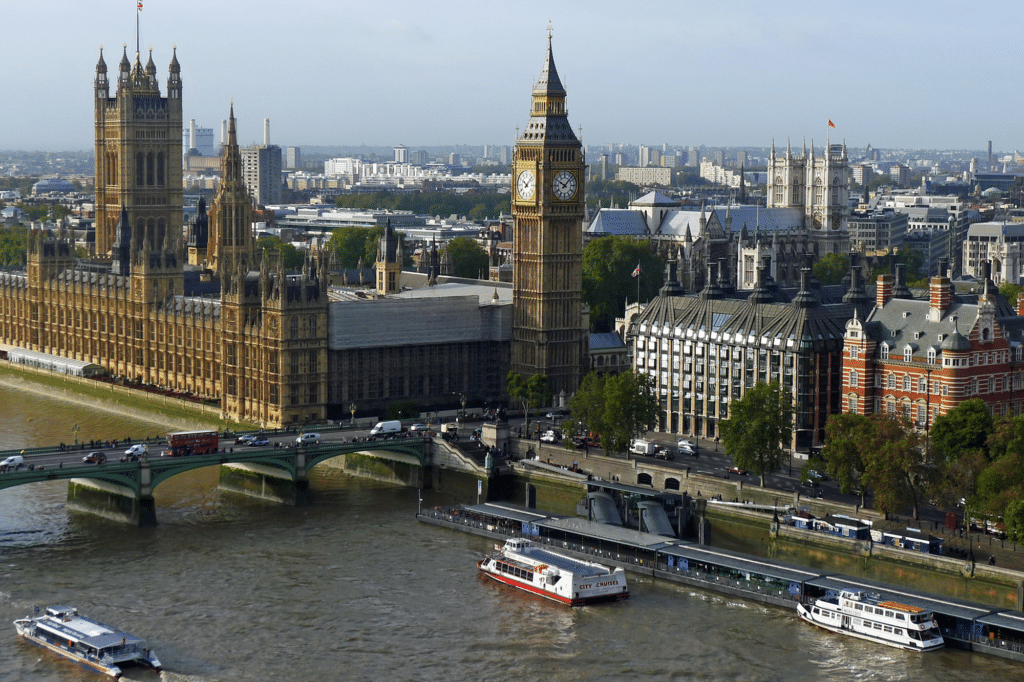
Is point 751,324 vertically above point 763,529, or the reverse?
point 751,324

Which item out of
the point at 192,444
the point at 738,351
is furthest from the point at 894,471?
the point at 192,444

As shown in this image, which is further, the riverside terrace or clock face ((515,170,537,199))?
clock face ((515,170,537,199))

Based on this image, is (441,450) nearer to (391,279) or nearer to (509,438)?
(509,438)

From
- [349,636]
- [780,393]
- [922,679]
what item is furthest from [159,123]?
[922,679]

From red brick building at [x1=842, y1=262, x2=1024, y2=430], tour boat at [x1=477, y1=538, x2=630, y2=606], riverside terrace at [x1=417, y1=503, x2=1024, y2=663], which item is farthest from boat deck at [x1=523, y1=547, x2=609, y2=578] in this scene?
red brick building at [x1=842, y1=262, x2=1024, y2=430]

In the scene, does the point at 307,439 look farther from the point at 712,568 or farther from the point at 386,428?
the point at 712,568

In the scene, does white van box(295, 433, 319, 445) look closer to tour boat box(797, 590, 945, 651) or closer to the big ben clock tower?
the big ben clock tower

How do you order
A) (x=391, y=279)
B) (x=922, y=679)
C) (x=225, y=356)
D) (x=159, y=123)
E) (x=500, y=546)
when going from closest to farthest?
(x=922, y=679) < (x=500, y=546) < (x=225, y=356) < (x=391, y=279) < (x=159, y=123)
